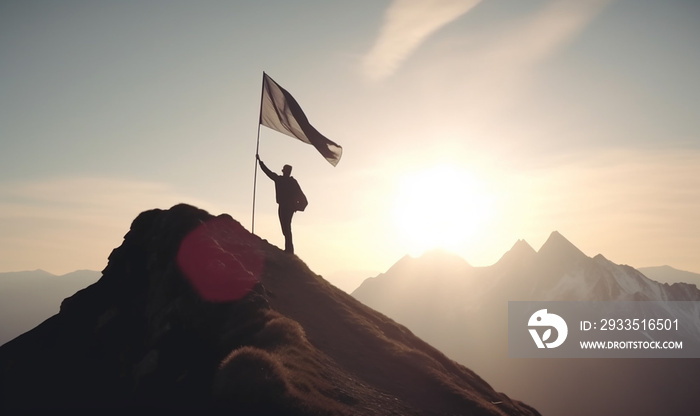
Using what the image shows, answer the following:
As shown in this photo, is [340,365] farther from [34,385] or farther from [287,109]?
[287,109]

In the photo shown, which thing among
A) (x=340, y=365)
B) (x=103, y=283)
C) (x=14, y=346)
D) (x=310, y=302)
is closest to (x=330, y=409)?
(x=340, y=365)

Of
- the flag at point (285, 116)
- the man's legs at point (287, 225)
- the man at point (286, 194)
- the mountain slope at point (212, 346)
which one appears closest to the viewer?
the mountain slope at point (212, 346)

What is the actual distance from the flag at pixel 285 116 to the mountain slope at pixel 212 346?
307 inches

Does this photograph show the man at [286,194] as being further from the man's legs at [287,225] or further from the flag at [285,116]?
the flag at [285,116]

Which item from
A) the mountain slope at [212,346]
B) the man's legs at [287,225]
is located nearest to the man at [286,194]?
the man's legs at [287,225]

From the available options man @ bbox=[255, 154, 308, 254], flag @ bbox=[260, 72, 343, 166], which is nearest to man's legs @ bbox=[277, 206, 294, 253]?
man @ bbox=[255, 154, 308, 254]

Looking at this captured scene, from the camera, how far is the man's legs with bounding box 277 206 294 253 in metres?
30.2

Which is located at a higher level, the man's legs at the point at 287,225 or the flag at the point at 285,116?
the flag at the point at 285,116

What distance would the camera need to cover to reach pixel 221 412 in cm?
1272

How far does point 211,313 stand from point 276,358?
229 inches

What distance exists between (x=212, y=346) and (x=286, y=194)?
13.5 meters

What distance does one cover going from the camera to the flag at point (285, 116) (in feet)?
102

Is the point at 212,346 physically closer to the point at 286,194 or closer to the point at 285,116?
the point at 286,194

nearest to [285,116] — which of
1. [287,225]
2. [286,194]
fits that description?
[286,194]
